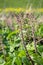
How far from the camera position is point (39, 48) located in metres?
3.18

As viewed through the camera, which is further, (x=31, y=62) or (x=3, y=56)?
(x=3, y=56)

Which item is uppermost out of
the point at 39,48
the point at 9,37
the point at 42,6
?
the point at 39,48

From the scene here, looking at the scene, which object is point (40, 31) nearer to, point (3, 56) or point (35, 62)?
point (3, 56)

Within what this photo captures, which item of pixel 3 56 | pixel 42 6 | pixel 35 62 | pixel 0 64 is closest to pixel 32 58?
pixel 35 62

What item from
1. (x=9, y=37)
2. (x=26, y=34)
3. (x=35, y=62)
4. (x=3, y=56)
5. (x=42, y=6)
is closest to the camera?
(x=35, y=62)

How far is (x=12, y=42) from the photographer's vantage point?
156 inches

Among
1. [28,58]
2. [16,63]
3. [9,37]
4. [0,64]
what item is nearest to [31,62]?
[28,58]

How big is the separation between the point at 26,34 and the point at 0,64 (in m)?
0.82

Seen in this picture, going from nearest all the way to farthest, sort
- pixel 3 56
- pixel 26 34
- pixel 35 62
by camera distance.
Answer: pixel 35 62, pixel 3 56, pixel 26 34

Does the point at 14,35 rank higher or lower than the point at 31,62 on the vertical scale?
lower

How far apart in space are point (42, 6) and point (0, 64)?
587 inches

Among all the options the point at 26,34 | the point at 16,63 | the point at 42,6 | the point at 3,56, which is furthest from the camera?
the point at 42,6

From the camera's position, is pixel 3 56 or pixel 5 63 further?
pixel 3 56

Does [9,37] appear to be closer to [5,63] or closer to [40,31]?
[40,31]
